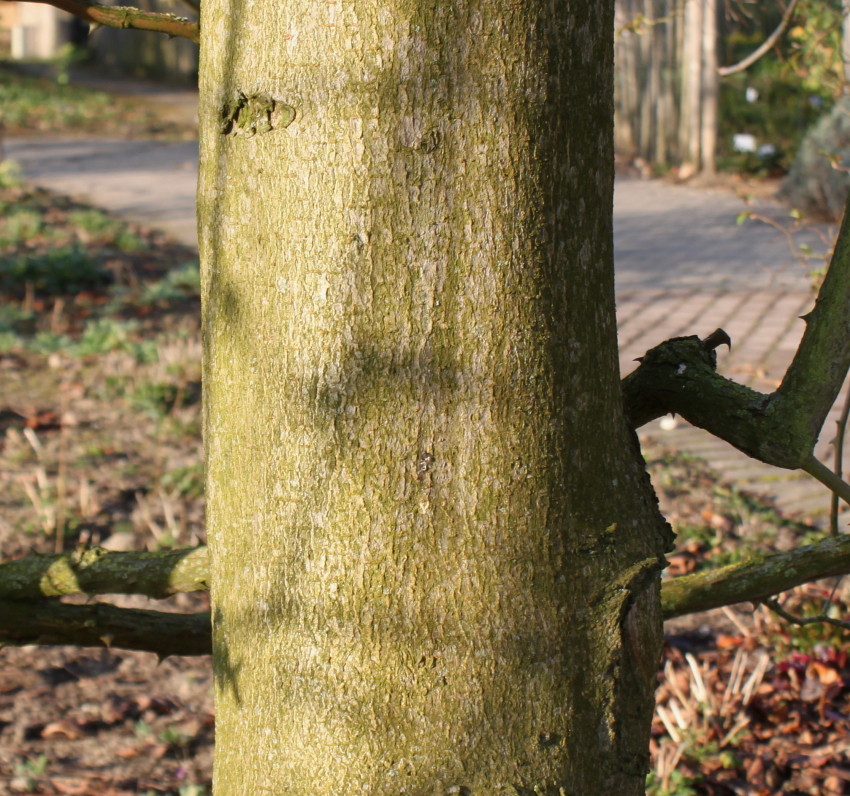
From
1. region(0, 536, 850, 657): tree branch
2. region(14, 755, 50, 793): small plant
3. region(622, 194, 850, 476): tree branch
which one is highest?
region(622, 194, 850, 476): tree branch

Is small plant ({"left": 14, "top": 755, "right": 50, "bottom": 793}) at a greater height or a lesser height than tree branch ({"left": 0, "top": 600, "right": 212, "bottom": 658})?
lesser

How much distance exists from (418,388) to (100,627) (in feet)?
3.18

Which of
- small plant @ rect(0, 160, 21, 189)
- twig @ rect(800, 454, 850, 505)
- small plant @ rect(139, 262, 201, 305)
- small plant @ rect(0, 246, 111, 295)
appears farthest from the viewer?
small plant @ rect(0, 160, 21, 189)

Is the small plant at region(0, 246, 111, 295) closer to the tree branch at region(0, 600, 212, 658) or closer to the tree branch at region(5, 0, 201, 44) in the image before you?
the tree branch at region(0, 600, 212, 658)

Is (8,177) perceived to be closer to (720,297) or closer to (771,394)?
(720,297)

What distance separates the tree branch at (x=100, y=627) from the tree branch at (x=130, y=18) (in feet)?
3.31

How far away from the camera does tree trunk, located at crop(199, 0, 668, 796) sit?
1.26m

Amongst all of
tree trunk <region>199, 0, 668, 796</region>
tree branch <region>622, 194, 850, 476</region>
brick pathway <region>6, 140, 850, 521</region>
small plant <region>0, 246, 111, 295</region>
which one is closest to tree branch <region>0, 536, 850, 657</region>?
tree branch <region>622, 194, 850, 476</region>

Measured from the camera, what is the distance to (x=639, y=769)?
4.95 feet

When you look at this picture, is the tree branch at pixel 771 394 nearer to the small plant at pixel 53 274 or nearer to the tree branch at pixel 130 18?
the tree branch at pixel 130 18

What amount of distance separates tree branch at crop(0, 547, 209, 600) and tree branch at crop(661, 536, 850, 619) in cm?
82

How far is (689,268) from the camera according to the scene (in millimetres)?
8109

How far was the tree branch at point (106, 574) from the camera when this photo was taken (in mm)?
1850

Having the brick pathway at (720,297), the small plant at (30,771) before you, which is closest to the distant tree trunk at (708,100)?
the brick pathway at (720,297)
